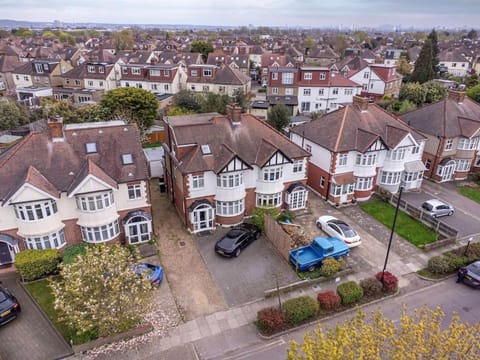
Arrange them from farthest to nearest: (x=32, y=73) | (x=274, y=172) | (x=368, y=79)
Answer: (x=32, y=73)
(x=368, y=79)
(x=274, y=172)

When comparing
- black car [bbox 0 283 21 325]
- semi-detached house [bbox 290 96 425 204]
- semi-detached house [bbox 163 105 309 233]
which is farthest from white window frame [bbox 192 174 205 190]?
black car [bbox 0 283 21 325]

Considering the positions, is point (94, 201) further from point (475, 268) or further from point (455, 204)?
point (455, 204)

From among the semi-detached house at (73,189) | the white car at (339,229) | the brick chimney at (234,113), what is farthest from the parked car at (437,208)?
the semi-detached house at (73,189)

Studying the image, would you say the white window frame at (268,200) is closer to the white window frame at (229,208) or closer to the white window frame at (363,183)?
the white window frame at (229,208)

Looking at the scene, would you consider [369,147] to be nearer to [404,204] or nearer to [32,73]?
[404,204]

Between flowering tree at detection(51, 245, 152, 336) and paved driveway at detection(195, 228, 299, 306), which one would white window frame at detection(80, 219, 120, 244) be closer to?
paved driveway at detection(195, 228, 299, 306)

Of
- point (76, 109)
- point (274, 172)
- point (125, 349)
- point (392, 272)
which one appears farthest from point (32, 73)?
point (392, 272)
